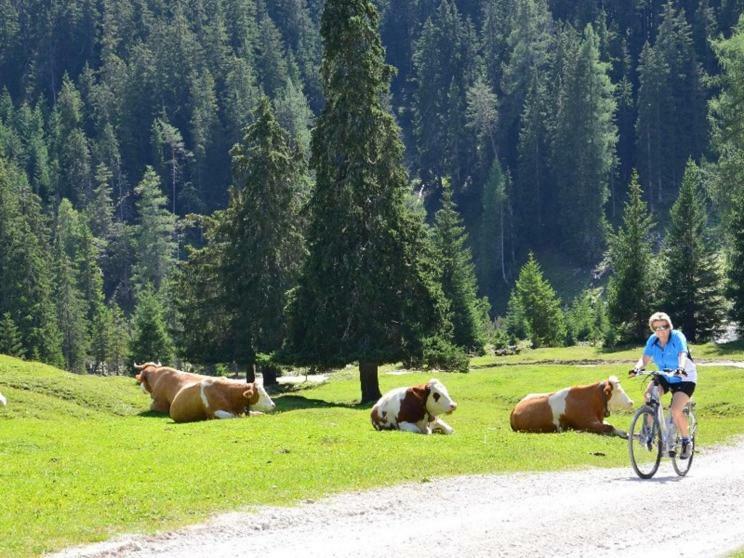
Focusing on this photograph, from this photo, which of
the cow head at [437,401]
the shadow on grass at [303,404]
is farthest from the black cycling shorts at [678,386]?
the shadow on grass at [303,404]

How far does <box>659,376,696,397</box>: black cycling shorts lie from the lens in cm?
1727

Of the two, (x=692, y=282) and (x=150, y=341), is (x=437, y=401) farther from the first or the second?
(x=150, y=341)

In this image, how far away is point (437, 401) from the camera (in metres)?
25.6

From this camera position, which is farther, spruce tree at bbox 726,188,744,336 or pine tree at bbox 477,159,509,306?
pine tree at bbox 477,159,509,306

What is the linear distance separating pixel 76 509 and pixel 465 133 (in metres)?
156

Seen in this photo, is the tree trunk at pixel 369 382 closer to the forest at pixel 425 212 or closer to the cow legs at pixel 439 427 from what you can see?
the forest at pixel 425 212

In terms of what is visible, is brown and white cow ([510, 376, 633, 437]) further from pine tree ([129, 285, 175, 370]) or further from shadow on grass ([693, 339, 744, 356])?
pine tree ([129, 285, 175, 370])

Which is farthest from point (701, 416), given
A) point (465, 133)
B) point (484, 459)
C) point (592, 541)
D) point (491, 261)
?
point (465, 133)

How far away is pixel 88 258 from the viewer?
144625 mm

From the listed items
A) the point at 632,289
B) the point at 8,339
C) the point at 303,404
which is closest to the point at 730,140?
the point at 632,289

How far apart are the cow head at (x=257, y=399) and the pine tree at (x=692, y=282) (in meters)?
43.9

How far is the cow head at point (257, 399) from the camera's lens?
3111 cm

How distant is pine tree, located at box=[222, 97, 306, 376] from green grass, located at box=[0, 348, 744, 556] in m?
14.6

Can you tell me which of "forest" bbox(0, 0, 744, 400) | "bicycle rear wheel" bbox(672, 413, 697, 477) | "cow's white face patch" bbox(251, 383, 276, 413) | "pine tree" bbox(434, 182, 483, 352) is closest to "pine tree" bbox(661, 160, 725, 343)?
"forest" bbox(0, 0, 744, 400)
